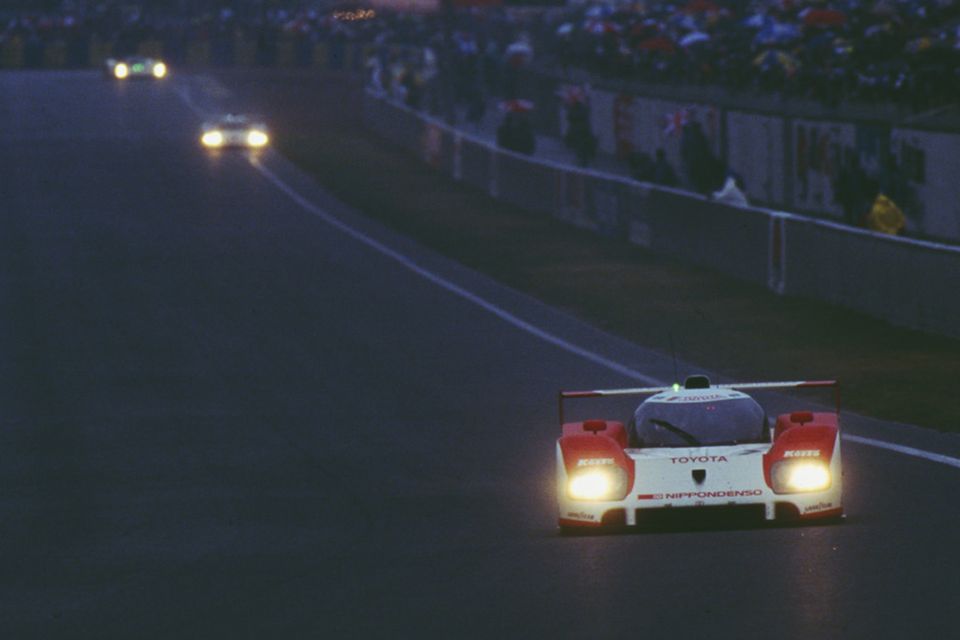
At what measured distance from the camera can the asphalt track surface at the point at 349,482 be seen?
1273cm

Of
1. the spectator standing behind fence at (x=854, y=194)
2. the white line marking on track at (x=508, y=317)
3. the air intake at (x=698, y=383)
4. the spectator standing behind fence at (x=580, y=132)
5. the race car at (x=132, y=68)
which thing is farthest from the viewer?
the race car at (x=132, y=68)

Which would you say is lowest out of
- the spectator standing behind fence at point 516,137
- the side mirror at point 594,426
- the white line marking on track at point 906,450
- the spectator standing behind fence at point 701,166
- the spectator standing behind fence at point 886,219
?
the spectator standing behind fence at point 516,137

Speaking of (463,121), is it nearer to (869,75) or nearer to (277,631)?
(869,75)

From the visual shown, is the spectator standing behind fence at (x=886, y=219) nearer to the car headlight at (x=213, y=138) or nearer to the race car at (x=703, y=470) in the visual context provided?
the race car at (x=703, y=470)

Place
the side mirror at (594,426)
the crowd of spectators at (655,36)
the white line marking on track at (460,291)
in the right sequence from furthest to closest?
the crowd of spectators at (655,36), the white line marking on track at (460,291), the side mirror at (594,426)

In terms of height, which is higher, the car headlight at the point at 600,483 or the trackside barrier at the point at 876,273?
the car headlight at the point at 600,483

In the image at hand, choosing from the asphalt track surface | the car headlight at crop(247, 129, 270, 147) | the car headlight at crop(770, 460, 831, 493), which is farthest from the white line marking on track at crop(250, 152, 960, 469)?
the car headlight at crop(247, 129, 270, 147)

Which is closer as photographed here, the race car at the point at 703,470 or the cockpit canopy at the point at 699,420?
the race car at the point at 703,470

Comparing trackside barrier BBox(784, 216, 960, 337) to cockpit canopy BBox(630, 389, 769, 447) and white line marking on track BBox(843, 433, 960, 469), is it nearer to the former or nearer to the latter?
white line marking on track BBox(843, 433, 960, 469)

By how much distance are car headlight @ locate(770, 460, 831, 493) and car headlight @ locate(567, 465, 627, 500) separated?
0.96 metres

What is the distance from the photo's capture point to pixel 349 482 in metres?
18.2

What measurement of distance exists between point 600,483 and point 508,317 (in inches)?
647

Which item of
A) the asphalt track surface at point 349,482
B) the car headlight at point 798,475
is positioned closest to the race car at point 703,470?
the car headlight at point 798,475

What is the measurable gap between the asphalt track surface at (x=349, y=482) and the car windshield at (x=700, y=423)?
0.61 m
